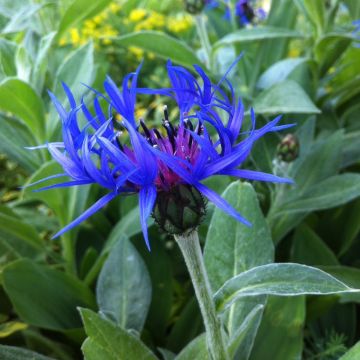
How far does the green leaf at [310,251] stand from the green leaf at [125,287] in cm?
36

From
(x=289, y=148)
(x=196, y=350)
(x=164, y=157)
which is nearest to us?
(x=164, y=157)

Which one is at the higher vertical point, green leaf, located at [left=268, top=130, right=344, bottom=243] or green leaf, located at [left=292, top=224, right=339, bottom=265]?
green leaf, located at [left=268, top=130, right=344, bottom=243]

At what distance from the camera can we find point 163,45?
1453 millimetres

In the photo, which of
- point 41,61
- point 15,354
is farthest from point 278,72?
point 15,354

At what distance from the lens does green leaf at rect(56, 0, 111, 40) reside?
55.6 inches

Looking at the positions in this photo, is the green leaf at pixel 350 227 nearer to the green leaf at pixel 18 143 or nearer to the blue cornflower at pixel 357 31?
the blue cornflower at pixel 357 31

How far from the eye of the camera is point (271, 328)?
3.59 feet

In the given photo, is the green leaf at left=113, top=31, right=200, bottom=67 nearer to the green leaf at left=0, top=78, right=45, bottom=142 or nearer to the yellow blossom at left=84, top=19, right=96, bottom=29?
the green leaf at left=0, top=78, right=45, bottom=142

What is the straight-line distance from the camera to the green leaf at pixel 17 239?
1.24m

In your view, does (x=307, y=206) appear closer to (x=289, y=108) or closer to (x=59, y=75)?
(x=289, y=108)

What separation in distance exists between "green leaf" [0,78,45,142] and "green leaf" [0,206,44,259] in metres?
0.20

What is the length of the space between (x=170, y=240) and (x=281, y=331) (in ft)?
1.92

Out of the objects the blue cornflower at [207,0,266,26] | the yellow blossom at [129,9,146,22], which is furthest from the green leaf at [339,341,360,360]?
the yellow blossom at [129,9,146,22]

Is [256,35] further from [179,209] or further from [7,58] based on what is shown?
[179,209]
